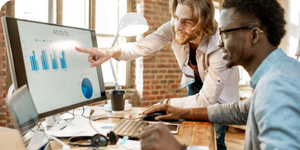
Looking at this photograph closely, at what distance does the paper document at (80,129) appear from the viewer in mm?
872

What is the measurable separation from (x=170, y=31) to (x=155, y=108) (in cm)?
68

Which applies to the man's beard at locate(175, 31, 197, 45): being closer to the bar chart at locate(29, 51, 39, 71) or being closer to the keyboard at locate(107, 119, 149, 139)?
the keyboard at locate(107, 119, 149, 139)

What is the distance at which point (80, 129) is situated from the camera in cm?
95

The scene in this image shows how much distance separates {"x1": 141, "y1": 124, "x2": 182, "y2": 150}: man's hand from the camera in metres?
0.56

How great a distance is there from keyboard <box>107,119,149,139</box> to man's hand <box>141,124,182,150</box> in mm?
257

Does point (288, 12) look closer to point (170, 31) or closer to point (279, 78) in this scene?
point (170, 31)

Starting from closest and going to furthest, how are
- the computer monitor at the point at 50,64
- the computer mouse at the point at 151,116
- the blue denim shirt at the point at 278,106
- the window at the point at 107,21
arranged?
the blue denim shirt at the point at 278,106 < the computer monitor at the point at 50,64 < the computer mouse at the point at 151,116 < the window at the point at 107,21

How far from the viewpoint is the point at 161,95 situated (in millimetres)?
3279

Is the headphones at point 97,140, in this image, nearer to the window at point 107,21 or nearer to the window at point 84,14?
the window at point 84,14

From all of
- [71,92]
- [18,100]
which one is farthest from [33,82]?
[18,100]

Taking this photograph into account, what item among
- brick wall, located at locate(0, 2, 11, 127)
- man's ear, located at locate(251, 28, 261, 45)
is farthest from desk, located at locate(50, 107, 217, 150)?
brick wall, located at locate(0, 2, 11, 127)

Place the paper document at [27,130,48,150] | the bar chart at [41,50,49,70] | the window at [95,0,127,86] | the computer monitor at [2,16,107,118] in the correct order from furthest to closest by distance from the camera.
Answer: the window at [95,0,127,86], the bar chart at [41,50,49,70], the computer monitor at [2,16,107,118], the paper document at [27,130,48,150]

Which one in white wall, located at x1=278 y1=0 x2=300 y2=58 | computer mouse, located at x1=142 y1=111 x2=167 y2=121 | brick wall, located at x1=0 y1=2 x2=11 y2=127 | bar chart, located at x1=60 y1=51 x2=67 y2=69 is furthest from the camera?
white wall, located at x1=278 y1=0 x2=300 y2=58

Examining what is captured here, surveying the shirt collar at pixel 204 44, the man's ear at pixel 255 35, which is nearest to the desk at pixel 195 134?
the man's ear at pixel 255 35
